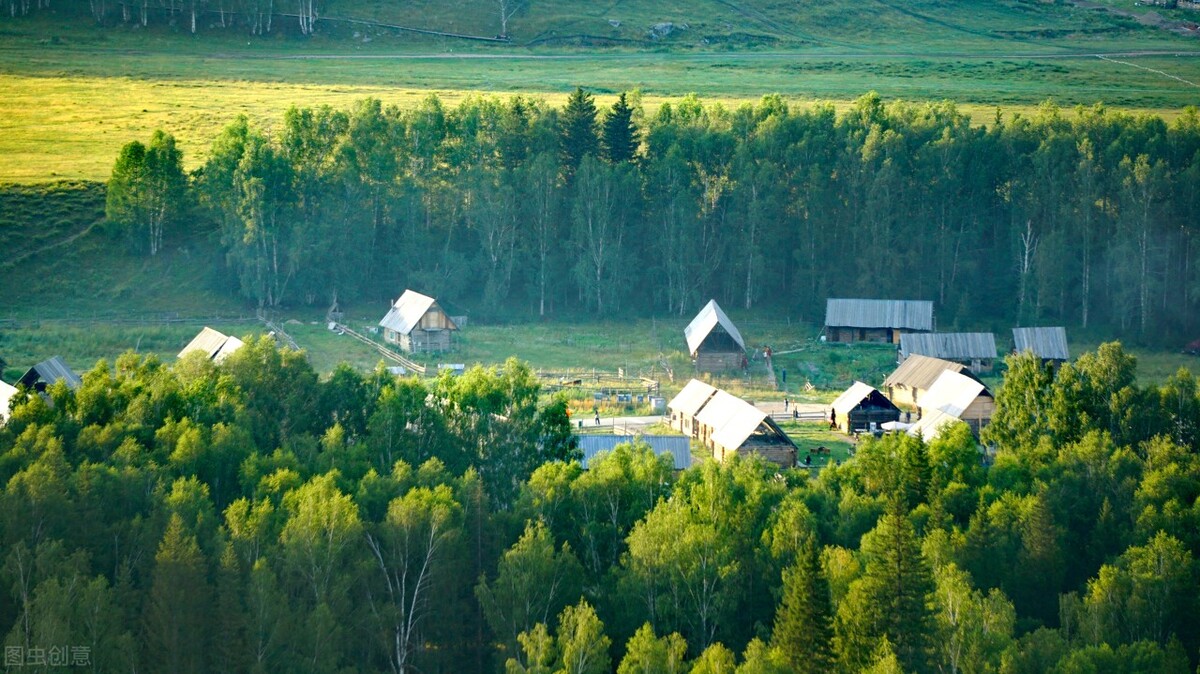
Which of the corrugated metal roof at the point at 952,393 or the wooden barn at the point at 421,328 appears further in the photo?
the wooden barn at the point at 421,328

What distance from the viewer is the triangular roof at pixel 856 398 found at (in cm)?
6006

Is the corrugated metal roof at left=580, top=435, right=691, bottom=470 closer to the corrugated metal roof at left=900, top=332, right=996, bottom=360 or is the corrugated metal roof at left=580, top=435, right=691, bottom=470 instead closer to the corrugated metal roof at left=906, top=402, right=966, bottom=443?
the corrugated metal roof at left=906, top=402, right=966, bottom=443

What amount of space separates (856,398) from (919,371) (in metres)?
5.58

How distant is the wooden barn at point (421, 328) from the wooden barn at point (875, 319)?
63.7 feet

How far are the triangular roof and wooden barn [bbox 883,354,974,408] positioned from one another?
2.88 metres

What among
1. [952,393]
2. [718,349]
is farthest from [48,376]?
[952,393]

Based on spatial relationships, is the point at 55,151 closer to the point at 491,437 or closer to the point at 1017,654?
the point at 491,437

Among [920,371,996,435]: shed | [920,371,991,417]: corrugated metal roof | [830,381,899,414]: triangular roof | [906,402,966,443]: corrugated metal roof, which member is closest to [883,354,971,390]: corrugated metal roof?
[920,371,991,417]: corrugated metal roof

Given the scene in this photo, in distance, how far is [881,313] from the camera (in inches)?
2987

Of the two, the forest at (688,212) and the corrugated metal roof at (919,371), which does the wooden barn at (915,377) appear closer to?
the corrugated metal roof at (919,371)

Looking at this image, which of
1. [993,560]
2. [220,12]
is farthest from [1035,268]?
[220,12]

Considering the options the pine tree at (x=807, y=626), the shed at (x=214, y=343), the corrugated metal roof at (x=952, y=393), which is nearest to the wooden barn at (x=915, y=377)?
the corrugated metal roof at (x=952, y=393)

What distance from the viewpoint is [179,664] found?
117ft

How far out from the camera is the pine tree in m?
36.6
